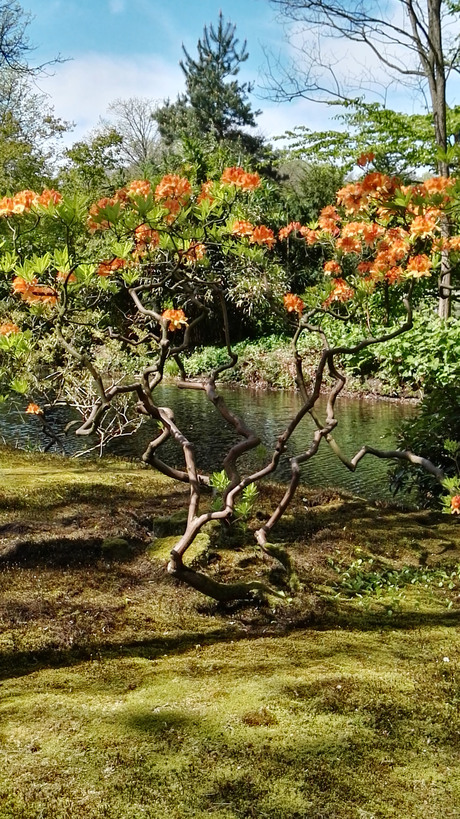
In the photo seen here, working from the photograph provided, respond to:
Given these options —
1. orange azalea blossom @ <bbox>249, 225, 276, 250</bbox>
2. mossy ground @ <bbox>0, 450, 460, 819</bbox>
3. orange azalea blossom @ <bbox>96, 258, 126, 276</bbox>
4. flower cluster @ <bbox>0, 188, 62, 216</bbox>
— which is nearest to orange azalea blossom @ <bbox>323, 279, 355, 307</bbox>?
orange azalea blossom @ <bbox>249, 225, 276, 250</bbox>

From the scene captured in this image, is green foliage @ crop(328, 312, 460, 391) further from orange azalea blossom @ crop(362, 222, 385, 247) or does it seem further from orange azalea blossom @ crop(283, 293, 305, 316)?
orange azalea blossom @ crop(362, 222, 385, 247)

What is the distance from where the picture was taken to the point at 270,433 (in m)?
8.80

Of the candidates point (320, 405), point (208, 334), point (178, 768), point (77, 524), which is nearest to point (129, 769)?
point (178, 768)

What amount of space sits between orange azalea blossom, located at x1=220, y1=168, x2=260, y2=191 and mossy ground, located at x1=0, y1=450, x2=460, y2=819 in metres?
1.57

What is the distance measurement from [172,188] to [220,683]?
1.84m

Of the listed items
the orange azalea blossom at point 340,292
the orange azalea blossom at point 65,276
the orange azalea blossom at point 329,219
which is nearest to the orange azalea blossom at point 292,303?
the orange azalea blossom at point 340,292

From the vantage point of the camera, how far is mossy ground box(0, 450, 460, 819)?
1.20m

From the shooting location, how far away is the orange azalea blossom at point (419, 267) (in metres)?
2.74

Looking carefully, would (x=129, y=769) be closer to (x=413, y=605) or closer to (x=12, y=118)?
(x=413, y=605)

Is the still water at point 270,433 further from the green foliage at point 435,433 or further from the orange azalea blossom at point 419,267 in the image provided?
the orange azalea blossom at point 419,267

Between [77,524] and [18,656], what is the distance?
1273 millimetres

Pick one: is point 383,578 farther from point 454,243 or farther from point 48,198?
point 48,198

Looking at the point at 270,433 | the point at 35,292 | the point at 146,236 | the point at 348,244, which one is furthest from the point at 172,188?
the point at 270,433

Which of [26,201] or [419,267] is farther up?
[26,201]
